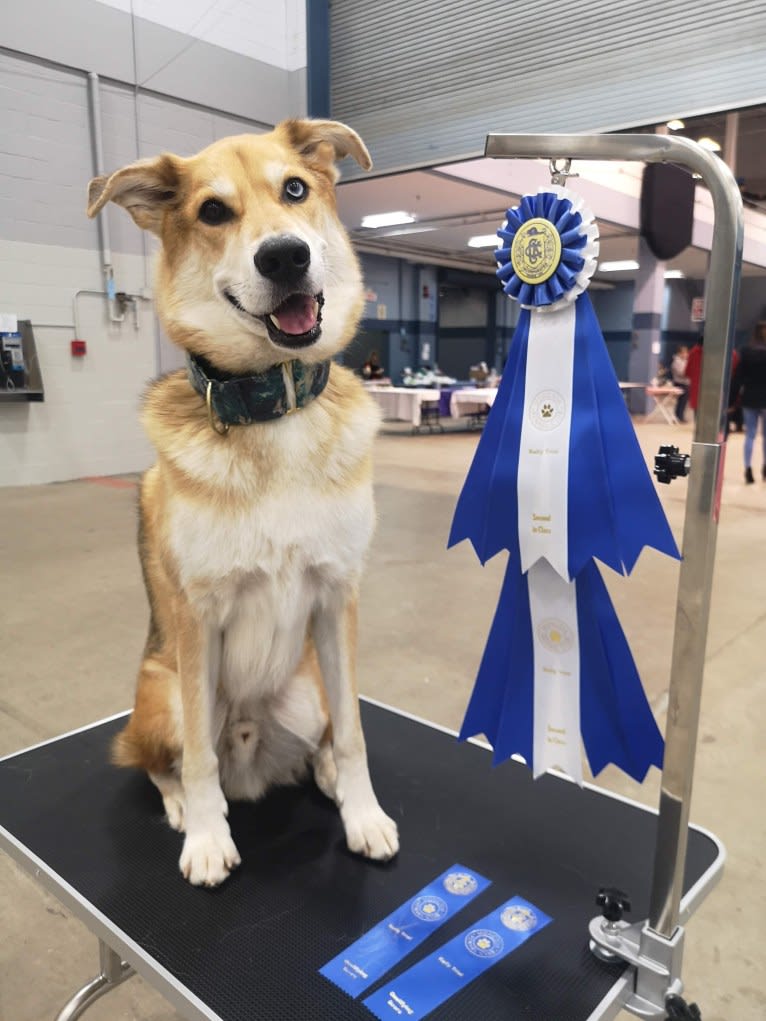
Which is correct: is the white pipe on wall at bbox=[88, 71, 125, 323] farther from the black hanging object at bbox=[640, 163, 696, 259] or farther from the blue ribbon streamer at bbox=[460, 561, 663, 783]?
the black hanging object at bbox=[640, 163, 696, 259]

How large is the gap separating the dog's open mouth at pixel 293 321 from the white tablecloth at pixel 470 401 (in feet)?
32.1

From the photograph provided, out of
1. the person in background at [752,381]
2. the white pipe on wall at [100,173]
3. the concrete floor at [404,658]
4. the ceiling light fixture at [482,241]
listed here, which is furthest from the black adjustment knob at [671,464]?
the ceiling light fixture at [482,241]

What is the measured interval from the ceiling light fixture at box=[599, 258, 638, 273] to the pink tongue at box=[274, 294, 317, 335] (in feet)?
59.0

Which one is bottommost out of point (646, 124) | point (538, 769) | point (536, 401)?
point (538, 769)

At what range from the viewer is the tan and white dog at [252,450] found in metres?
1.15

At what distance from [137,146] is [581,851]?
7148 mm

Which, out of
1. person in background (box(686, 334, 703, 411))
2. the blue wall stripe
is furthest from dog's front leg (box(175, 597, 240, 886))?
the blue wall stripe

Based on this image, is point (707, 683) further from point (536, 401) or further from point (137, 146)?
point (137, 146)

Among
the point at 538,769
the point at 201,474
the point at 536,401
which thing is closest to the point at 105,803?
the point at 201,474

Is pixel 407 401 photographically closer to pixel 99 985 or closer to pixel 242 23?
pixel 242 23

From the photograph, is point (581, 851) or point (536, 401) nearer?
point (536, 401)

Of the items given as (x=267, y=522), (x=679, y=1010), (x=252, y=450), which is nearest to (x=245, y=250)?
(x=252, y=450)

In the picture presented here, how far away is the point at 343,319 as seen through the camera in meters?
1.28

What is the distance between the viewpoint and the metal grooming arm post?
809mm
